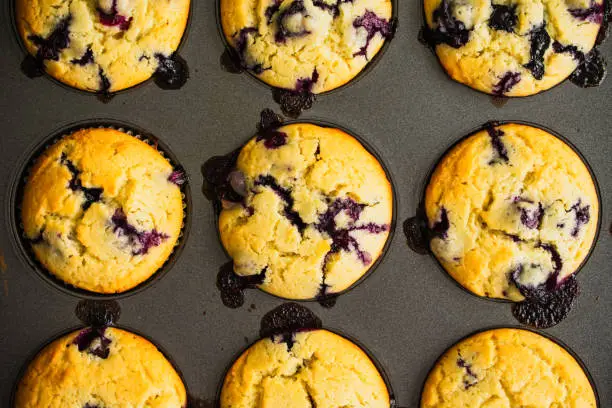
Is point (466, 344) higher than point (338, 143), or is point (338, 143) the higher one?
point (338, 143)

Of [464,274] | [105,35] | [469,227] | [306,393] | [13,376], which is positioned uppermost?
[105,35]

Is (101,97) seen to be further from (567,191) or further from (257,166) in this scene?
(567,191)

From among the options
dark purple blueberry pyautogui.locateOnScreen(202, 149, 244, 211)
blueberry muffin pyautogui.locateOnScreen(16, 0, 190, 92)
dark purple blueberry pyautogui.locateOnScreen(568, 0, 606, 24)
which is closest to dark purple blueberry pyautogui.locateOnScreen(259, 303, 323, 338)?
dark purple blueberry pyautogui.locateOnScreen(202, 149, 244, 211)

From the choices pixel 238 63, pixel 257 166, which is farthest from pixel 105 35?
pixel 257 166

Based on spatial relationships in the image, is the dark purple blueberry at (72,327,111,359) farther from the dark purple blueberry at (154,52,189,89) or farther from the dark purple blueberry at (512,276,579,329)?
the dark purple blueberry at (512,276,579,329)

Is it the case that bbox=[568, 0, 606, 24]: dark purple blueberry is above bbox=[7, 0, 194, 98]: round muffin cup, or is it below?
above

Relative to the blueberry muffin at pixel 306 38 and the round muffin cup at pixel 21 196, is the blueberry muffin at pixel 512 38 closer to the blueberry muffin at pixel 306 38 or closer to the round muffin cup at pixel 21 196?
the blueberry muffin at pixel 306 38
